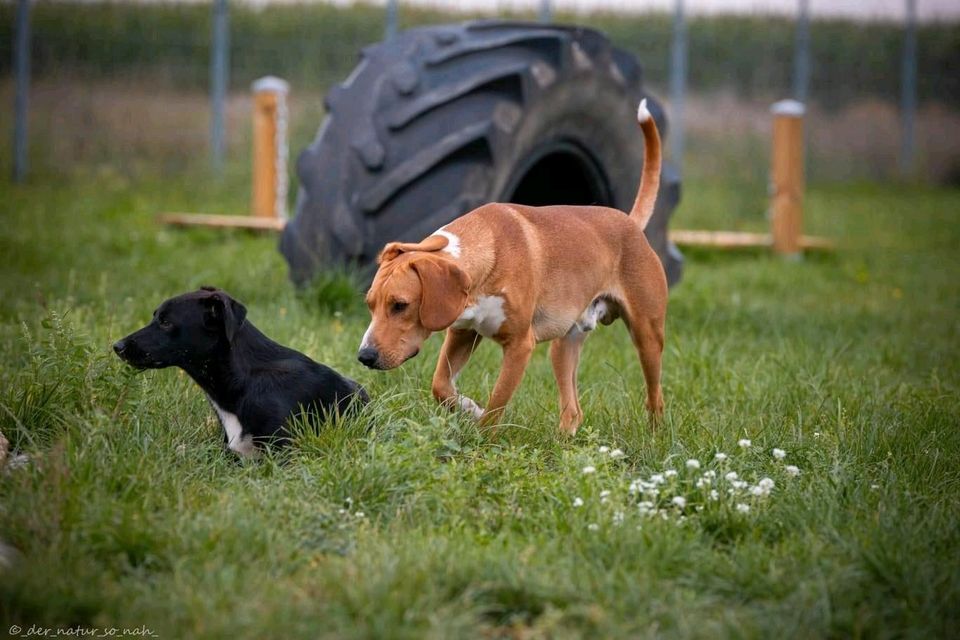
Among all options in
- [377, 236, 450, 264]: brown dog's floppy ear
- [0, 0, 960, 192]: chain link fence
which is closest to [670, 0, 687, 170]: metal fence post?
[0, 0, 960, 192]: chain link fence

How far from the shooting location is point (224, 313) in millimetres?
4059

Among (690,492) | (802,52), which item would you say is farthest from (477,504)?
(802,52)

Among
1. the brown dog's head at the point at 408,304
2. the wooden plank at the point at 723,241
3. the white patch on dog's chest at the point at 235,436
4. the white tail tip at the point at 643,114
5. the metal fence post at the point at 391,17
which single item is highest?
the metal fence post at the point at 391,17

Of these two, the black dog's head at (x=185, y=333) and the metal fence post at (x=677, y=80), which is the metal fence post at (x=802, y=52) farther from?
the black dog's head at (x=185, y=333)

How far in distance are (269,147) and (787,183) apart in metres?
4.70

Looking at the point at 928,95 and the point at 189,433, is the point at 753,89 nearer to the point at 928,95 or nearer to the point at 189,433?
the point at 928,95

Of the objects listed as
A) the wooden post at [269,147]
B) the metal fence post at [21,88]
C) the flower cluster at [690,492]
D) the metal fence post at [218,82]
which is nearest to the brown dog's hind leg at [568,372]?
the flower cluster at [690,492]

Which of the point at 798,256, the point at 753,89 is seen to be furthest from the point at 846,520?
the point at 753,89

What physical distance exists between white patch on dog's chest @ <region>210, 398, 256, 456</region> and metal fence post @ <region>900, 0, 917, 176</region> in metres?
17.3

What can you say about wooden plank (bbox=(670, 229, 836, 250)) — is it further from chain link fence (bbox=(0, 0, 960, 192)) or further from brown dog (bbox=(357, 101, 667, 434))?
brown dog (bbox=(357, 101, 667, 434))

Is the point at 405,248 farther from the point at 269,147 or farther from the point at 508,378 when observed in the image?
the point at 269,147

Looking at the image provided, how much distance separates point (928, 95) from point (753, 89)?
4284mm

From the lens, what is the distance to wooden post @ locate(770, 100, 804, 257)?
1033cm

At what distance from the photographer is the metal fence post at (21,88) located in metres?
12.6
